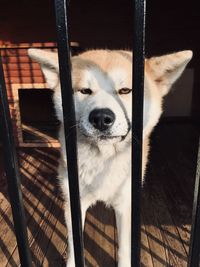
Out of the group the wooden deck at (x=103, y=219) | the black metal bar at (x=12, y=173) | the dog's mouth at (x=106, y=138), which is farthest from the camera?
the wooden deck at (x=103, y=219)

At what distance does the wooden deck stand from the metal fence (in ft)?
2.45

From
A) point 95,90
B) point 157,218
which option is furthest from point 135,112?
point 157,218

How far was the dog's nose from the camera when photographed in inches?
46.3

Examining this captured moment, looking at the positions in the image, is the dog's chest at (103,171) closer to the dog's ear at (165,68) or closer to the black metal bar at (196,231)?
the dog's ear at (165,68)

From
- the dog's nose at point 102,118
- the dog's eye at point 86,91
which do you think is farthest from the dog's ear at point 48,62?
the dog's nose at point 102,118

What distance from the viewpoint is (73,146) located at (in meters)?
0.82

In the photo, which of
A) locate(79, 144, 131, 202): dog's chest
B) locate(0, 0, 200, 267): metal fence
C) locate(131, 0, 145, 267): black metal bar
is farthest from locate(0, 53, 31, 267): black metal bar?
locate(79, 144, 131, 202): dog's chest

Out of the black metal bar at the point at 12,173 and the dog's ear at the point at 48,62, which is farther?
the dog's ear at the point at 48,62

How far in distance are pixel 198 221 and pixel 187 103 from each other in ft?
12.2

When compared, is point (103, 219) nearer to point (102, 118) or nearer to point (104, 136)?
point (104, 136)

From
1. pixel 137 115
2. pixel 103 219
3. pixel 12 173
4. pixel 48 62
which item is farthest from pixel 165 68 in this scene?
pixel 103 219

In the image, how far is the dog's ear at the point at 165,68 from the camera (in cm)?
119

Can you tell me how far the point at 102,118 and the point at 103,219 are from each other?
108 cm

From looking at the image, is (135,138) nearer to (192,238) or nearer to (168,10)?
(192,238)
